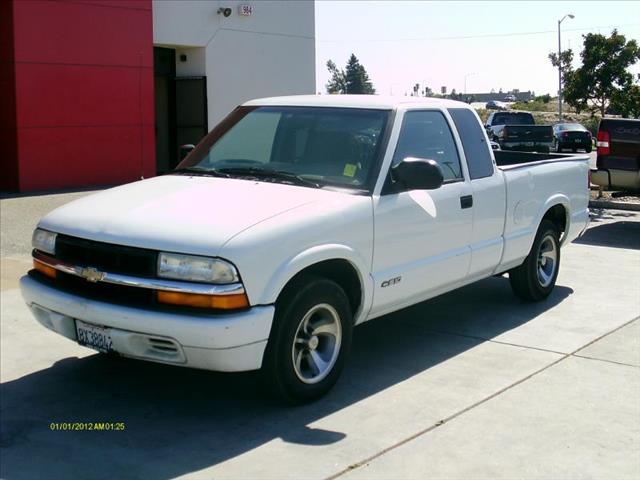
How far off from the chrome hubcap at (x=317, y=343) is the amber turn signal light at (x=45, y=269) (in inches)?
64.3

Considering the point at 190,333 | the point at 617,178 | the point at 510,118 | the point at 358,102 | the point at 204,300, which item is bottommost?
the point at 190,333

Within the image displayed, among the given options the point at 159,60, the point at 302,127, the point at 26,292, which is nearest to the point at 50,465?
the point at 26,292

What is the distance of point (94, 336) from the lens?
203 inches

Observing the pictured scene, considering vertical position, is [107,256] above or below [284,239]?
below

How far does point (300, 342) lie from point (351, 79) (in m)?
96.4

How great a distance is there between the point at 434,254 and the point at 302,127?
134cm

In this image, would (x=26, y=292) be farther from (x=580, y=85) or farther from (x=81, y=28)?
(x=580, y=85)

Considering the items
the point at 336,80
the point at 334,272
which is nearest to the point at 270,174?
the point at 334,272

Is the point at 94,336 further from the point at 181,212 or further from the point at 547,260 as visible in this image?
the point at 547,260

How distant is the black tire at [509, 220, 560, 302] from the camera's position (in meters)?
7.97

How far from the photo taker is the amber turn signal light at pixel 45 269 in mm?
5570

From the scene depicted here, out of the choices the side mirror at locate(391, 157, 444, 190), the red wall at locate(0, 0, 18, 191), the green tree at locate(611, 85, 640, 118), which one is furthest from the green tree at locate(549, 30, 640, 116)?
the side mirror at locate(391, 157, 444, 190)

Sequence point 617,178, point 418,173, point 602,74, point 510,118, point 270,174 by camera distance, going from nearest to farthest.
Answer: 1. point 418,173
2. point 270,174
3. point 617,178
4. point 602,74
5. point 510,118

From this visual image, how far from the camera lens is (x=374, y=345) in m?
6.83
